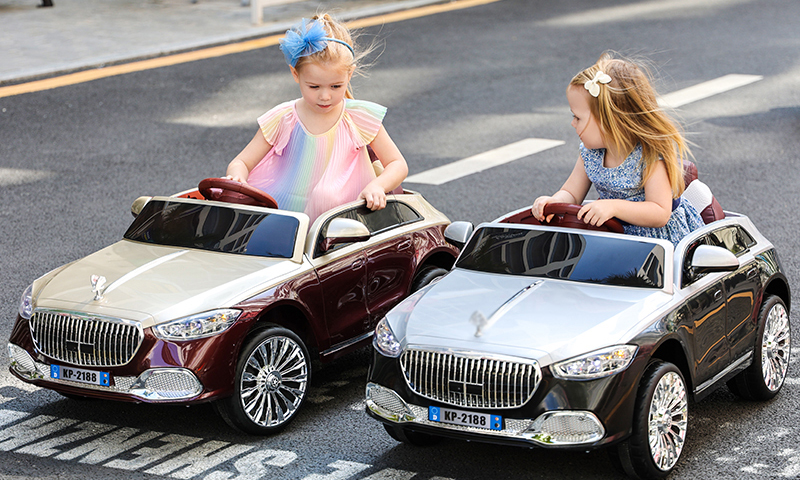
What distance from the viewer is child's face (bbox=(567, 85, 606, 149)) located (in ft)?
19.2

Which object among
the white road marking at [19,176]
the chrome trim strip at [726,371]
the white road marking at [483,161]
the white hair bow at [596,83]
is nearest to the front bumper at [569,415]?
the chrome trim strip at [726,371]

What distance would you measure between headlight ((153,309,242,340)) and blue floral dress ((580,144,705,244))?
208 cm

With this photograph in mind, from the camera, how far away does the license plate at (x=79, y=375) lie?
18.1ft

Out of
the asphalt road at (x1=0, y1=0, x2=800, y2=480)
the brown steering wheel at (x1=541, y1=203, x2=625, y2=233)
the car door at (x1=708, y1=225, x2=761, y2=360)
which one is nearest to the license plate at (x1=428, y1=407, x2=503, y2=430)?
the asphalt road at (x1=0, y1=0, x2=800, y2=480)

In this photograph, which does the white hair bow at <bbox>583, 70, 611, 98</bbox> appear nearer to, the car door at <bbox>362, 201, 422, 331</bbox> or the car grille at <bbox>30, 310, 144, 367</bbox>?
the car door at <bbox>362, 201, 422, 331</bbox>

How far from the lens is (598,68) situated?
19.4ft

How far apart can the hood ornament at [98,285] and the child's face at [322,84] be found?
5.63ft

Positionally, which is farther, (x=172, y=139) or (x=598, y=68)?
(x=172, y=139)

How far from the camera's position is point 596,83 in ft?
19.0

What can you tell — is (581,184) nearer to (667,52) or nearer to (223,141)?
(223,141)

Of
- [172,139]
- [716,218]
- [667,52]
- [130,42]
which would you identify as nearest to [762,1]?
[667,52]

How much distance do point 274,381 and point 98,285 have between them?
39.8 inches

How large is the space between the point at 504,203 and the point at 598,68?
4393mm

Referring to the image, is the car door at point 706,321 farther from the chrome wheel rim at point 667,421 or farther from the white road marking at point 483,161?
the white road marking at point 483,161
